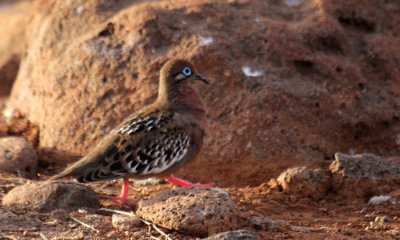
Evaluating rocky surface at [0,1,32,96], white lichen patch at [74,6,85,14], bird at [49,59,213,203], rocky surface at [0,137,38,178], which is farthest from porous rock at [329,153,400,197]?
rocky surface at [0,1,32,96]

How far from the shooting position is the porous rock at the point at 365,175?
7312mm

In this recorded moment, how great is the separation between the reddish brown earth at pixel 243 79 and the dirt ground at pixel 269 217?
11.8 inches

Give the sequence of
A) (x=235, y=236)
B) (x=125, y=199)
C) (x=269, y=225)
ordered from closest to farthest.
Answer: (x=235, y=236), (x=269, y=225), (x=125, y=199)

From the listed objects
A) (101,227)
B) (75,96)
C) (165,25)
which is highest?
(165,25)

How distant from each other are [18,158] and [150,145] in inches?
61.5

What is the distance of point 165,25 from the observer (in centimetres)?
890

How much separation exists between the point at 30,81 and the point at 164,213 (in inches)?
169

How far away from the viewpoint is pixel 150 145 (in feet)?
24.4

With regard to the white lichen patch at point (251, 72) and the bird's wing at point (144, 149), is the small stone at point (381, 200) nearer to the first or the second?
the bird's wing at point (144, 149)

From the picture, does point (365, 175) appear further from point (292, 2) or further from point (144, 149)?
point (292, 2)

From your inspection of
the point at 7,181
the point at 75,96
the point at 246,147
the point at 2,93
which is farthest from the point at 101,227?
the point at 2,93

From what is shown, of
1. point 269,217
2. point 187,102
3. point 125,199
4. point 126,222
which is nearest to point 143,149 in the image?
point 125,199

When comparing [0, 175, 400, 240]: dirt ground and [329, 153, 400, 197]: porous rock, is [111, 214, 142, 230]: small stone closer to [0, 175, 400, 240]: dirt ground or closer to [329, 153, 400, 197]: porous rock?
[0, 175, 400, 240]: dirt ground

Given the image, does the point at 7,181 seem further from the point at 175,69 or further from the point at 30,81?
the point at 30,81
